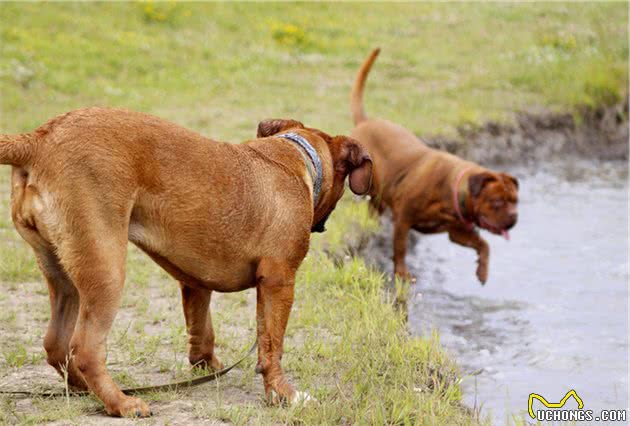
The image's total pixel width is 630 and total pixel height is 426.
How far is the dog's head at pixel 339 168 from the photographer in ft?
16.3

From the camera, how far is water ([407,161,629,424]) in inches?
236

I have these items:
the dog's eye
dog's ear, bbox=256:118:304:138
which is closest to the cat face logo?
dog's ear, bbox=256:118:304:138

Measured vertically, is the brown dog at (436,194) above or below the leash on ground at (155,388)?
above

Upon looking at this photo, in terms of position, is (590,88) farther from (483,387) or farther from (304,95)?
(483,387)

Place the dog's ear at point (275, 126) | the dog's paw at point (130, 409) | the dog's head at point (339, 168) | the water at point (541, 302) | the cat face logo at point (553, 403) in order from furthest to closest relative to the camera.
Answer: the water at point (541, 302), the cat face logo at point (553, 403), the dog's ear at point (275, 126), the dog's head at point (339, 168), the dog's paw at point (130, 409)

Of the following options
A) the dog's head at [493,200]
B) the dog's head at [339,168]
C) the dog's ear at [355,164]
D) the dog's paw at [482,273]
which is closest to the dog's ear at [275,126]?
the dog's head at [339,168]

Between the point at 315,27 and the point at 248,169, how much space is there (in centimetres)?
1120

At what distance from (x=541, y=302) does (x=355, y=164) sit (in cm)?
310

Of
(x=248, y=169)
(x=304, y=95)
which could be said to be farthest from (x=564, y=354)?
(x=304, y=95)

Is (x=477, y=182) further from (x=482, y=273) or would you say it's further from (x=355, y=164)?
(x=355, y=164)

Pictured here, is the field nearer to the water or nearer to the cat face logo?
the cat face logo

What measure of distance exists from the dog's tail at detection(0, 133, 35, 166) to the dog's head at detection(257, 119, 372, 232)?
144 cm

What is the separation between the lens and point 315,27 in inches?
610

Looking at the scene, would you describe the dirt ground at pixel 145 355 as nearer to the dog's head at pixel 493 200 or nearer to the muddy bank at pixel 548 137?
the dog's head at pixel 493 200
